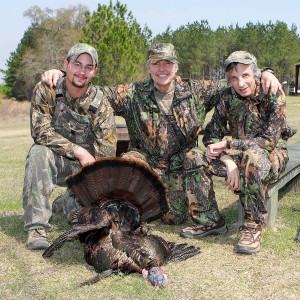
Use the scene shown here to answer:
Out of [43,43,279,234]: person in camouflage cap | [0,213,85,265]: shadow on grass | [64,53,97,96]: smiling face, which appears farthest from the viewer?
[43,43,279,234]: person in camouflage cap

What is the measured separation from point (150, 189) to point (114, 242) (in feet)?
1.66

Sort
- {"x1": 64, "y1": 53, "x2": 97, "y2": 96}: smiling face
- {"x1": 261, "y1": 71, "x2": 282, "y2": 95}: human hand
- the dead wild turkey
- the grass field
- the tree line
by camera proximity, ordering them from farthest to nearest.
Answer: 1. the tree line
2. {"x1": 64, "y1": 53, "x2": 97, "y2": 96}: smiling face
3. {"x1": 261, "y1": 71, "x2": 282, "y2": 95}: human hand
4. the dead wild turkey
5. the grass field

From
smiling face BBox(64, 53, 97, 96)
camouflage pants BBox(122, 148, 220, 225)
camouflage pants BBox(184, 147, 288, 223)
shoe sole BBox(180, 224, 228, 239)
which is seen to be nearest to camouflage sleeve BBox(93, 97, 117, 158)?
camouflage pants BBox(122, 148, 220, 225)

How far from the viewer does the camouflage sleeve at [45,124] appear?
437 centimetres

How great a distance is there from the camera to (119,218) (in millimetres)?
3840

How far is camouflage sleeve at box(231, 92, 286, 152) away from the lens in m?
4.27

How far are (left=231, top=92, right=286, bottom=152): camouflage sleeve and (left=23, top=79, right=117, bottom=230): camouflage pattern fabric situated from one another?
1.22 m

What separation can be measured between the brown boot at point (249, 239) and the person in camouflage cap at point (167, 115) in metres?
0.45

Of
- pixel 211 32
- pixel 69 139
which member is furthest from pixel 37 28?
pixel 69 139

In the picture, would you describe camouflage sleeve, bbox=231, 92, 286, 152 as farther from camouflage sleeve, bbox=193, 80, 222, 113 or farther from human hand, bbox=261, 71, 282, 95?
camouflage sleeve, bbox=193, 80, 222, 113

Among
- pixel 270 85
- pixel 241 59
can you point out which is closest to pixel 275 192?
pixel 270 85

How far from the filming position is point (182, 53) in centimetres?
6288

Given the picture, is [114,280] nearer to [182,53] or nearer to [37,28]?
[37,28]

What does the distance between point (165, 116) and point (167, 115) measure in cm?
2
